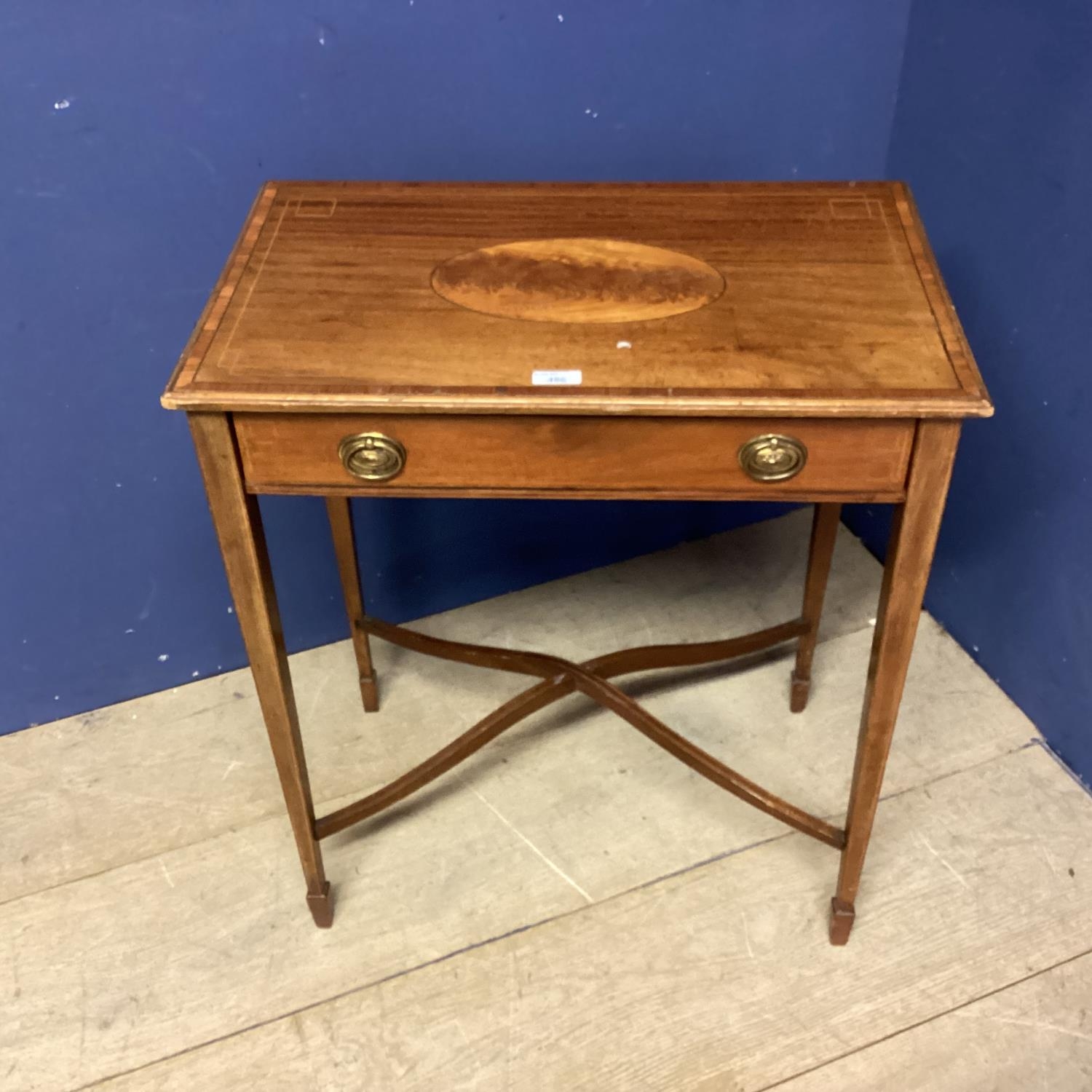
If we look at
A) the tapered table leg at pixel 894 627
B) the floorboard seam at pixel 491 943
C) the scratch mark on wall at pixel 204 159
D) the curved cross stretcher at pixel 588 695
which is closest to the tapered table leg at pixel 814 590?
the curved cross stretcher at pixel 588 695

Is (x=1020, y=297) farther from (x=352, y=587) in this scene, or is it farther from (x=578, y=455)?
(x=352, y=587)

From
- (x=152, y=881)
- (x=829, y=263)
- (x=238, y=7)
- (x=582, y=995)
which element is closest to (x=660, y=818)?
(x=582, y=995)

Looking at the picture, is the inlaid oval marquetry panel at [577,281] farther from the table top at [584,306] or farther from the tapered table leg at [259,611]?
the tapered table leg at [259,611]

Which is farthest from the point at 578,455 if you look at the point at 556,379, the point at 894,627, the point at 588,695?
the point at 588,695

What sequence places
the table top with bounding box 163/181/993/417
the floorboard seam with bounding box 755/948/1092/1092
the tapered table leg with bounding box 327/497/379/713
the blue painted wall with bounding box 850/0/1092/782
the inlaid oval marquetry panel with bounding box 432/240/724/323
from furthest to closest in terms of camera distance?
the tapered table leg with bounding box 327/497/379/713 < the blue painted wall with bounding box 850/0/1092/782 < the floorboard seam with bounding box 755/948/1092/1092 < the inlaid oval marquetry panel with bounding box 432/240/724/323 < the table top with bounding box 163/181/993/417

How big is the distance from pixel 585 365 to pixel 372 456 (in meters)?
0.21

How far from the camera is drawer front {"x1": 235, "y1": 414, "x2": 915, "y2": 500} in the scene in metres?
0.99

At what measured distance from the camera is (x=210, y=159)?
1.40 metres

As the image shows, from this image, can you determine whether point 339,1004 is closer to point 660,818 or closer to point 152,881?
point 152,881

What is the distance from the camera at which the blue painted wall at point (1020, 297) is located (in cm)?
143

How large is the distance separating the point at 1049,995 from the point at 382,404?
111cm

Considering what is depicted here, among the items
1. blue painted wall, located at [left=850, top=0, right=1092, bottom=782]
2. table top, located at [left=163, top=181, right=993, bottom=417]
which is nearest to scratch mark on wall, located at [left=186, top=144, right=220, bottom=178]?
table top, located at [left=163, top=181, right=993, bottom=417]

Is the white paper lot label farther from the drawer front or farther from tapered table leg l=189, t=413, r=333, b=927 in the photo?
tapered table leg l=189, t=413, r=333, b=927

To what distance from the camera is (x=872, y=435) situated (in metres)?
0.99
